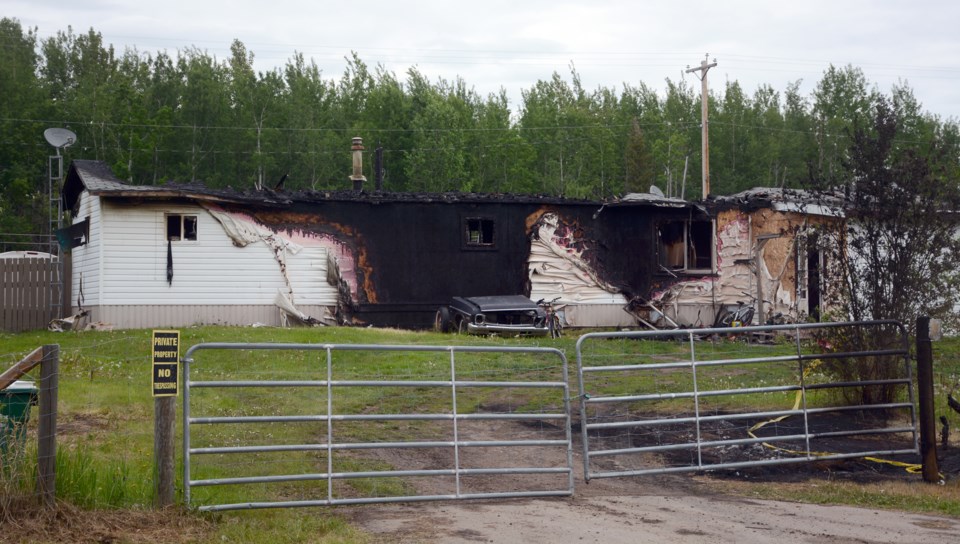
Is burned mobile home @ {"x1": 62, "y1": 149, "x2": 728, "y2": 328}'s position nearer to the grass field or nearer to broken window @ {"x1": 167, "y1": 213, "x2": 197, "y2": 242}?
broken window @ {"x1": 167, "y1": 213, "x2": 197, "y2": 242}

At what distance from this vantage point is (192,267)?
1046 inches

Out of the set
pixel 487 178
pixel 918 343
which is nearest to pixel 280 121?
pixel 487 178

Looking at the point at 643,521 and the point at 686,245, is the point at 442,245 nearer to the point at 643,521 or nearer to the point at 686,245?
the point at 686,245

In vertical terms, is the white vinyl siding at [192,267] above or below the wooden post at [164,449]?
above

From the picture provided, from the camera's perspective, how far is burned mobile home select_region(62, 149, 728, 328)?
26.2m

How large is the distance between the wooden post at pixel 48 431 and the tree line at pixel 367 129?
49.1m

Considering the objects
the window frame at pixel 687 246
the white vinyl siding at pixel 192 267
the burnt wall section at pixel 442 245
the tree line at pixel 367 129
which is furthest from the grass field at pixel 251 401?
the tree line at pixel 367 129

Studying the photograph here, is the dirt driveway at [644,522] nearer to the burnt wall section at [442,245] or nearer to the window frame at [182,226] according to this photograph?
the burnt wall section at [442,245]

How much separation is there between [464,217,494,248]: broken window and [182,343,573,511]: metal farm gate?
1060cm

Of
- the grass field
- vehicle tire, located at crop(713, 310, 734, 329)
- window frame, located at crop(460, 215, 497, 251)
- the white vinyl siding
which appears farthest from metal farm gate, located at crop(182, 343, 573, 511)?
vehicle tire, located at crop(713, 310, 734, 329)

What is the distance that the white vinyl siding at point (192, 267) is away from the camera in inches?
1024

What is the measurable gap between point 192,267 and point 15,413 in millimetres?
18378

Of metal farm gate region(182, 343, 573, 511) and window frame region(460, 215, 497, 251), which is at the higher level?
window frame region(460, 215, 497, 251)

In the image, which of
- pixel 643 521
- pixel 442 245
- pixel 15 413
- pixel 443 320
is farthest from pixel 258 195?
pixel 643 521
